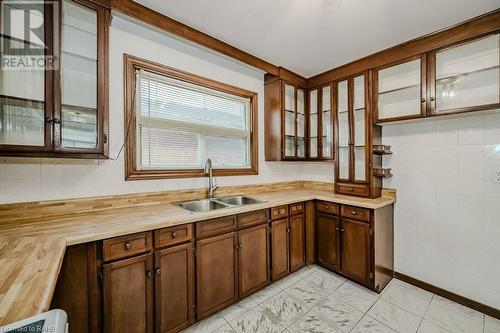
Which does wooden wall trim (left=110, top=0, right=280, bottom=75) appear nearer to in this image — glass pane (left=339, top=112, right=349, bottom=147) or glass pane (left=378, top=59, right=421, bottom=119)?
glass pane (left=339, top=112, right=349, bottom=147)

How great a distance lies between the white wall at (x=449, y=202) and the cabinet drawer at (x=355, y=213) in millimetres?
616

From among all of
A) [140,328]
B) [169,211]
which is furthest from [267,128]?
[140,328]

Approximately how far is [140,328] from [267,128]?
245cm

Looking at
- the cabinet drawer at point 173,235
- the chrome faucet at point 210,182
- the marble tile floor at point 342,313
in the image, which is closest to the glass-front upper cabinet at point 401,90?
the marble tile floor at point 342,313

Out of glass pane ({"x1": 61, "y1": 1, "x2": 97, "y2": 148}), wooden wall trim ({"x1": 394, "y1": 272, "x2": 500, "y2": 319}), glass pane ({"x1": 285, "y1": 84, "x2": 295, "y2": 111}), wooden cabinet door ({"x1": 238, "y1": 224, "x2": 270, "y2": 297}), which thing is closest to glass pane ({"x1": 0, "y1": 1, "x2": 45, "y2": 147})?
glass pane ({"x1": 61, "y1": 1, "x2": 97, "y2": 148})

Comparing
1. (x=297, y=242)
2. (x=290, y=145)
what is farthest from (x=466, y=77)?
(x=297, y=242)

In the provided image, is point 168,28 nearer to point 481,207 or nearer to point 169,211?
point 169,211

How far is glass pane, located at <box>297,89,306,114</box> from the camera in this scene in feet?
10.4

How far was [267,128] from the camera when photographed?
9.73 feet

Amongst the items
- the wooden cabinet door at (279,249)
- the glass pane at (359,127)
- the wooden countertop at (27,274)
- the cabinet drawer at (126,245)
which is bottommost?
the wooden cabinet door at (279,249)

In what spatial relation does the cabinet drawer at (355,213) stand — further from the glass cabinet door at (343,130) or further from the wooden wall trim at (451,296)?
the wooden wall trim at (451,296)

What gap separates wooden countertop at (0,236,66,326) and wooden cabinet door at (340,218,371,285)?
8.04ft

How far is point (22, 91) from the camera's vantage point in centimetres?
131

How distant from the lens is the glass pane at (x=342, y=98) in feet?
9.02
